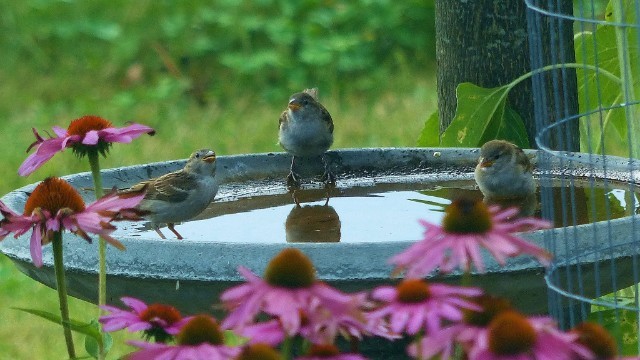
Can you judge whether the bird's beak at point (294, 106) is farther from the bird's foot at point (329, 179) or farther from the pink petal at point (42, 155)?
the pink petal at point (42, 155)

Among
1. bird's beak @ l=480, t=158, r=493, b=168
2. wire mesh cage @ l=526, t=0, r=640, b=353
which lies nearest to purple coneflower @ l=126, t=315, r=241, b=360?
wire mesh cage @ l=526, t=0, r=640, b=353

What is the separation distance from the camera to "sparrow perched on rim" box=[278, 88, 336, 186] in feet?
11.2

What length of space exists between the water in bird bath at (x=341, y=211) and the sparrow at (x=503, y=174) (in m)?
0.05

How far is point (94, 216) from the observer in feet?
4.64

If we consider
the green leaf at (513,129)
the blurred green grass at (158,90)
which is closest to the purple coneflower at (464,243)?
the green leaf at (513,129)

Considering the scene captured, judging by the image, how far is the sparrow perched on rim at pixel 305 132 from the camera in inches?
134

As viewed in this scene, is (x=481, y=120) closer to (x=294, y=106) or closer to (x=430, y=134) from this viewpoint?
(x=430, y=134)

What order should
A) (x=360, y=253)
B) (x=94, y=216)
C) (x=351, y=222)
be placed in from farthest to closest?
(x=351, y=222) → (x=360, y=253) → (x=94, y=216)

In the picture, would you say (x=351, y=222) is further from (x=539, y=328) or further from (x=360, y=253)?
(x=539, y=328)

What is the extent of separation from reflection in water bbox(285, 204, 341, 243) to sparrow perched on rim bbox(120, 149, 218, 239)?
0.73ft

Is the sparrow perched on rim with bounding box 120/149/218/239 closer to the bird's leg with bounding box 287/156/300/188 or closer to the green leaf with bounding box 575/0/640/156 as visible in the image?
the bird's leg with bounding box 287/156/300/188

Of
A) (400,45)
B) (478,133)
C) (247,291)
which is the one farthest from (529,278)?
(400,45)

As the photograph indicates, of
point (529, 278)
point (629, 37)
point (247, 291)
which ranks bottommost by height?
point (529, 278)

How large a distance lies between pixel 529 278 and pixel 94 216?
93cm
